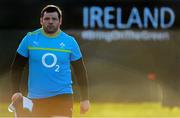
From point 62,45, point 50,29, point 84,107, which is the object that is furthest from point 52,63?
point 84,107

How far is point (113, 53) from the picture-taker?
14.0 metres

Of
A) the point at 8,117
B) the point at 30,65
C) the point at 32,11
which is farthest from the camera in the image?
the point at 32,11

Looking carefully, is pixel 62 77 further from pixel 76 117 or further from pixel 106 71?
pixel 106 71

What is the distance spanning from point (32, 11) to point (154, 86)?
268cm

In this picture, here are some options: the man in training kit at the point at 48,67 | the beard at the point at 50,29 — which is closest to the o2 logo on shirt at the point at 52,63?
the man in training kit at the point at 48,67

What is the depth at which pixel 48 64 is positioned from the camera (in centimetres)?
709

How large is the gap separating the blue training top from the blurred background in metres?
6.45

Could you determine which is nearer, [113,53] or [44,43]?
[44,43]

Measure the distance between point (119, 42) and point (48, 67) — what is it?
23.0 ft

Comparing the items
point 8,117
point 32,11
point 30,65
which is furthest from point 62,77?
point 32,11

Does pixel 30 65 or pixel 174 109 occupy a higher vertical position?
pixel 30 65

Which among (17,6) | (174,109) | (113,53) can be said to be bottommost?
(174,109)

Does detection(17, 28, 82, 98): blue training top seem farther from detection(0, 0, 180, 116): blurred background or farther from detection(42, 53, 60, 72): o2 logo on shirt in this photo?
detection(0, 0, 180, 116): blurred background

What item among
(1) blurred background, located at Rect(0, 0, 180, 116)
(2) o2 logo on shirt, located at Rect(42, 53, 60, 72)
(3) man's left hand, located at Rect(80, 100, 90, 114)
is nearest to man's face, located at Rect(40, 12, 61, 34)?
(2) o2 logo on shirt, located at Rect(42, 53, 60, 72)
